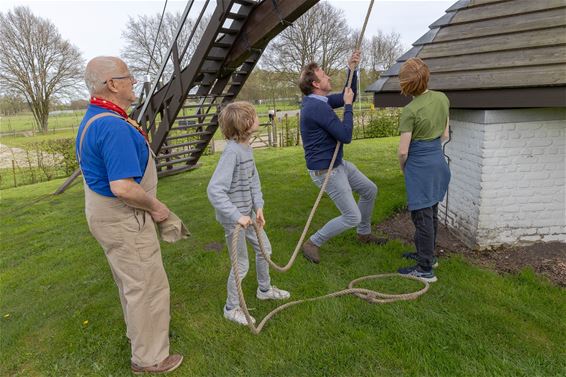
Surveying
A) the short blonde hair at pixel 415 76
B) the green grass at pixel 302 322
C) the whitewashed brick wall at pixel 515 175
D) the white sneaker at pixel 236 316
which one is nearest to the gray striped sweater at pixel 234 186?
the white sneaker at pixel 236 316

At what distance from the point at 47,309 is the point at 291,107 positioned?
35.1 metres

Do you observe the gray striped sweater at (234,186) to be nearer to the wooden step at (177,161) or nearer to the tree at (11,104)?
the wooden step at (177,161)

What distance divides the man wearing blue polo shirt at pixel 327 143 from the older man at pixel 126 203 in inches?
72.1

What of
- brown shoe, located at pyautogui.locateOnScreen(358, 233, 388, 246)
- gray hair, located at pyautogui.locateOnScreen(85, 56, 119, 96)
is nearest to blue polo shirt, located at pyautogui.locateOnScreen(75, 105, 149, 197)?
gray hair, located at pyautogui.locateOnScreen(85, 56, 119, 96)

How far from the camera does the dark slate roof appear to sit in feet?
11.7

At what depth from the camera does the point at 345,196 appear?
156 inches

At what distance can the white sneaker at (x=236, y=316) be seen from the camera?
3.16 meters

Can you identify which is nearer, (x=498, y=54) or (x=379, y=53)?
(x=498, y=54)

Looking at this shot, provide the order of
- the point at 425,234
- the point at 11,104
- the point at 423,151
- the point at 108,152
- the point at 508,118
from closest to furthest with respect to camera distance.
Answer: the point at 108,152
the point at 423,151
the point at 425,234
the point at 508,118
the point at 11,104

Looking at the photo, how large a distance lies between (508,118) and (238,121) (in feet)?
9.20

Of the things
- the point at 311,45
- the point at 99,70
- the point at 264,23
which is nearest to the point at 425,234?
the point at 99,70

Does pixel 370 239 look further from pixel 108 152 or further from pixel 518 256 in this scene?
pixel 108 152

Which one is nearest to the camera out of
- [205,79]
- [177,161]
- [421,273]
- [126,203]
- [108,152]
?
[108,152]

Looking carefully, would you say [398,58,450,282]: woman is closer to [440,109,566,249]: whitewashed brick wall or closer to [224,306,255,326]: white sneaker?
[440,109,566,249]: whitewashed brick wall
